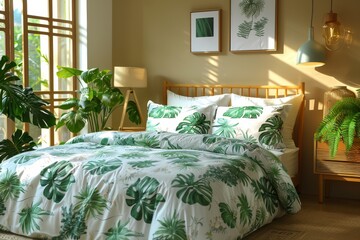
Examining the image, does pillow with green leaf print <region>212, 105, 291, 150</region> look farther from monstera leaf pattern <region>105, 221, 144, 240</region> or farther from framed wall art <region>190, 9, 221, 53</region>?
monstera leaf pattern <region>105, 221, 144, 240</region>

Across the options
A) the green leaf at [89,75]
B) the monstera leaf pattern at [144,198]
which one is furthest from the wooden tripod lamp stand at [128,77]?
the monstera leaf pattern at [144,198]

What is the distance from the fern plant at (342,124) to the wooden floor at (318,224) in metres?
0.50

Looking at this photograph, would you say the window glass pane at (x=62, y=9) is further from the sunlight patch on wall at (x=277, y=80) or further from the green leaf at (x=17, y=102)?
the sunlight patch on wall at (x=277, y=80)

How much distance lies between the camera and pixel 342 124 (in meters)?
4.70

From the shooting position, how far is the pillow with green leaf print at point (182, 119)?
5.26 m

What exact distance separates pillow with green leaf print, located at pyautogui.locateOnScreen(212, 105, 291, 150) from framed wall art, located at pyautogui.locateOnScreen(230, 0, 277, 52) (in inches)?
30.7

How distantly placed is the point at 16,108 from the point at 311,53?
2.63 meters

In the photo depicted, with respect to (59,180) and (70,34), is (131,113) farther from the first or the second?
(59,180)

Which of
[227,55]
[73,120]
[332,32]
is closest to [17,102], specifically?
[73,120]

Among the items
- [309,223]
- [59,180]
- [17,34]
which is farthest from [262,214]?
[17,34]

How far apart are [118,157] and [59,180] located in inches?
16.7

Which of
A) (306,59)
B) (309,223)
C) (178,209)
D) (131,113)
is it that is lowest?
(309,223)

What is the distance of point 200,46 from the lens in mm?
6000

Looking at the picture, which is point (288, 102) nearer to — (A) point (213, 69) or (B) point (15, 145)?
(A) point (213, 69)
